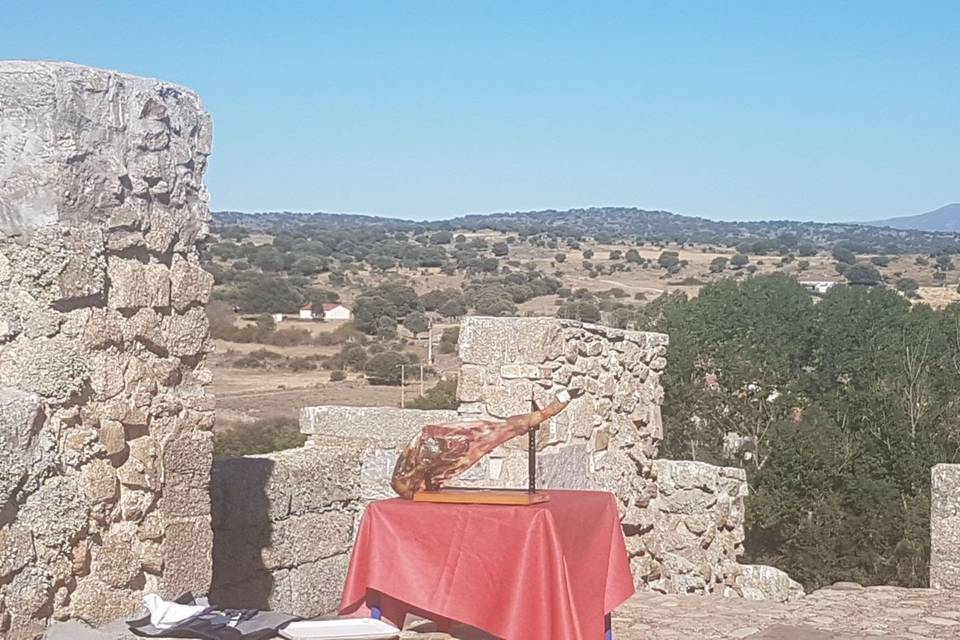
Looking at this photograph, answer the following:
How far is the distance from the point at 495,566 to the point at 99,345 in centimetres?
177

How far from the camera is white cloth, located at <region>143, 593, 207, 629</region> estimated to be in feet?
16.3

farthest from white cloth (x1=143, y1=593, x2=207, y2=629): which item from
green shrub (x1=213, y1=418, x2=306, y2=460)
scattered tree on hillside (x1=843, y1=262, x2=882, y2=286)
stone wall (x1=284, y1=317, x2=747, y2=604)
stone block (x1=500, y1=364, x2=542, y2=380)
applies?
scattered tree on hillside (x1=843, y1=262, x2=882, y2=286)

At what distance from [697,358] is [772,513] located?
11.3ft

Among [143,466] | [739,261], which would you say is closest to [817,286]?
[739,261]

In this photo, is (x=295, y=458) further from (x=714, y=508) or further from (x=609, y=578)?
(x=714, y=508)

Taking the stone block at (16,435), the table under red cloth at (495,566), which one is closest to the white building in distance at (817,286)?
the table under red cloth at (495,566)

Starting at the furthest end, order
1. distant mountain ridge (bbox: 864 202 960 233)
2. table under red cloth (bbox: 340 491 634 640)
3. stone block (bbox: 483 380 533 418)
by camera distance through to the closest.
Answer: distant mountain ridge (bbox: 864 202 960 233)
stone block (bbox: 483 380 533 418)
table under red cloth (bbox: 340 491 634 640)

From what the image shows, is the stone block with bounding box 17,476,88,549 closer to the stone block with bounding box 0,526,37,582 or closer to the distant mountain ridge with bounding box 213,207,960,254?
the stone block with bounding box 0,526,37,582

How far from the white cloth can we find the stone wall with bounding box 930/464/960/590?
5401 mm

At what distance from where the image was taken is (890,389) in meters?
Answer: 17.5

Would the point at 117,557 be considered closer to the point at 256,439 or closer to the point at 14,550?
the point at 14,550

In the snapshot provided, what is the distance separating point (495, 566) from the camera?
533cm

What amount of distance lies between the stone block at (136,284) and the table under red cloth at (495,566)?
4.14 ft

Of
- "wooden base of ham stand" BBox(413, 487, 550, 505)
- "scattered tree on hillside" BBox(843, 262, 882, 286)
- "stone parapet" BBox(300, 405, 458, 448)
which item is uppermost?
"wooden base of ham stand" BBox(413, 487, 550, 505)
